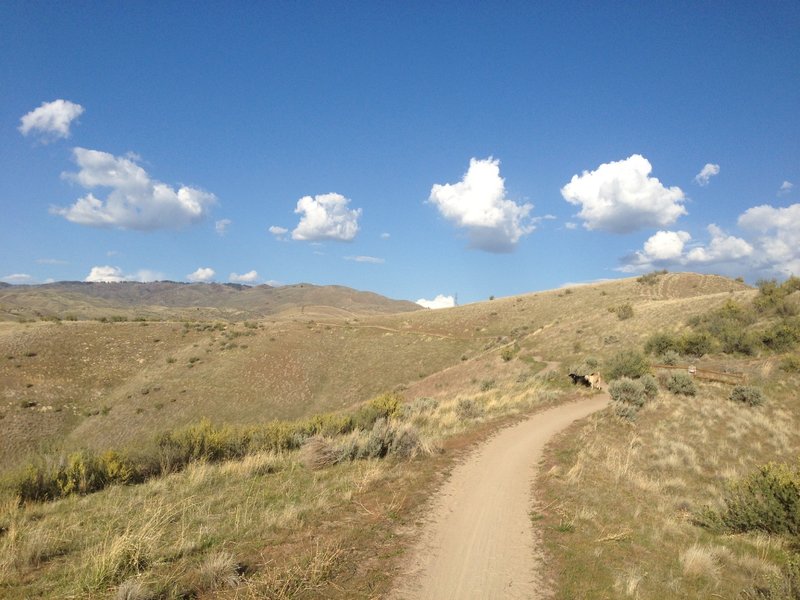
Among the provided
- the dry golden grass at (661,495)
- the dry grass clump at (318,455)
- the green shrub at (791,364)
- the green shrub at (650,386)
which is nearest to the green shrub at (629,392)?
the green shrub at (650,386)

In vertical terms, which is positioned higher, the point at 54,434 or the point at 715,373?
the point at 715,373

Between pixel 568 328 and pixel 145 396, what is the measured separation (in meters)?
40.7

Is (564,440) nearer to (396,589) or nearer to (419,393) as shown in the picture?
(396,589)

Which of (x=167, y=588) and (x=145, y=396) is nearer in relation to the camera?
(x=167, y=588)

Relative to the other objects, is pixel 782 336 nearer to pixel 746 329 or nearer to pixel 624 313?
pixel 746 329

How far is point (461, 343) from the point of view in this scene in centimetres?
5375

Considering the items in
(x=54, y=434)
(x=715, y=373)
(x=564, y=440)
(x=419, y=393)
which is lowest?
(x=54, y=434)

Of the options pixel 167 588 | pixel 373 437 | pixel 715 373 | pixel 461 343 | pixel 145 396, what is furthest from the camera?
pixel 461 343

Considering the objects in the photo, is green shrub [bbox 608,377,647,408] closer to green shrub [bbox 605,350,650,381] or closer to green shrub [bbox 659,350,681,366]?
green shrub [bbox 605,350,650,381]

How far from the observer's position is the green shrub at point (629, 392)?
1812 centimetres

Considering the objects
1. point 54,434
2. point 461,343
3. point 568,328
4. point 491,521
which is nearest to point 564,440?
point 491,521

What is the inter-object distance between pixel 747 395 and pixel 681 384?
243 centimetres

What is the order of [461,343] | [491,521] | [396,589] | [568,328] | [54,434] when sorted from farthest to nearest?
[461,343] → [568,328] → [54,434] → [491,521] → [396,589]

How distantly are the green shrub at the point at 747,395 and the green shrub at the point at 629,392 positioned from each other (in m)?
3.50
